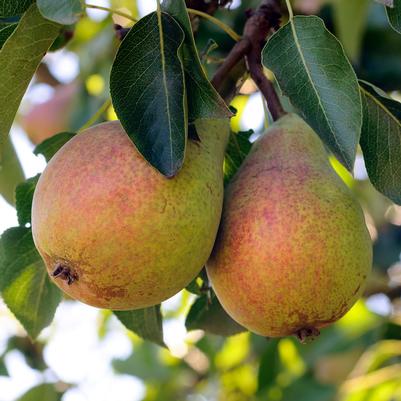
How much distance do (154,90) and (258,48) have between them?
1.22 feet

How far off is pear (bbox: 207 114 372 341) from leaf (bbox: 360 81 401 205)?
6 cm

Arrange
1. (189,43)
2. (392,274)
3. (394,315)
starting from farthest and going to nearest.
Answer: (392,274) < (394,315) < (189,43)

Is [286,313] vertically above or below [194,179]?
below

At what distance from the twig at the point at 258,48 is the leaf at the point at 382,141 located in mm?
204

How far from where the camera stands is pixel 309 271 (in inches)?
49.0

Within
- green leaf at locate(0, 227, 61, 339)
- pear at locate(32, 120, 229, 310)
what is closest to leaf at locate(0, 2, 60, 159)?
pear at locate(32, 120, 229, 310)

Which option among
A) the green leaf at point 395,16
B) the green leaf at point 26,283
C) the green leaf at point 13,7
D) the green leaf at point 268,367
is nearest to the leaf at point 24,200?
the green leaf at point 26,283

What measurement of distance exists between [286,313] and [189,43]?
1.44ft

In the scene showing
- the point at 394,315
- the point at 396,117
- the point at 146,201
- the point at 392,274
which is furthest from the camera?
the point at 392,274

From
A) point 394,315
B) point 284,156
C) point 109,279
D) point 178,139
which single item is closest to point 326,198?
point 284,156

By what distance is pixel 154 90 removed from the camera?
1273mm

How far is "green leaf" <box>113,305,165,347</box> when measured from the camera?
62.6 inches

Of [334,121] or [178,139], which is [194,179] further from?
[334,121]

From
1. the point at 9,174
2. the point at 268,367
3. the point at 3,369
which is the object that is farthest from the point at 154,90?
the point at 268,367
